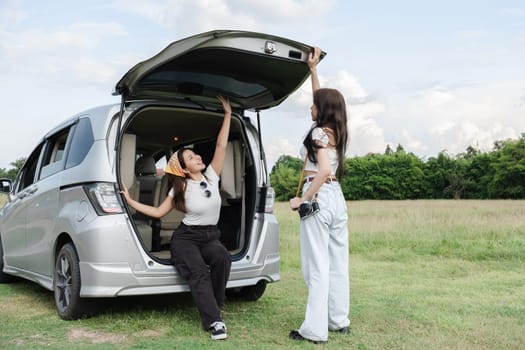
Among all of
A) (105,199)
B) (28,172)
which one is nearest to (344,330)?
(105,199)

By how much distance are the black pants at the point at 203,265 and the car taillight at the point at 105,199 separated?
0.58m

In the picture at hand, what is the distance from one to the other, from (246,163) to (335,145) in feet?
4.74

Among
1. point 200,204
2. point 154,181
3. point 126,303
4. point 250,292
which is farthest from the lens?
point 154,181

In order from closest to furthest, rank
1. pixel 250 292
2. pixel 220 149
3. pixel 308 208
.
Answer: pixel 308 208 → pixel 220 149 → pixel 250 292

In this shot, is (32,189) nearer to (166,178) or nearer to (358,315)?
(166,178)

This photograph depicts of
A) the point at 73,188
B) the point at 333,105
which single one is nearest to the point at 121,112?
the point at 73,188

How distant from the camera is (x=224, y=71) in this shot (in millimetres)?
5164

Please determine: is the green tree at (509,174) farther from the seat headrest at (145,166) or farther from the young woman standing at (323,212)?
the young woman standing at (323,212)

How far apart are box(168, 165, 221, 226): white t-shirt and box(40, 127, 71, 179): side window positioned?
4.43 ft

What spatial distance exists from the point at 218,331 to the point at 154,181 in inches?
105

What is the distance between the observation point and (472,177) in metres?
69.9

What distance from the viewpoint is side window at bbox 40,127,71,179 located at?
18.9 feet

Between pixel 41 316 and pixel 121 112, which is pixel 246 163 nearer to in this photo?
pixel 121 112

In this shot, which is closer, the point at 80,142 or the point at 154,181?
the point at 80,142
